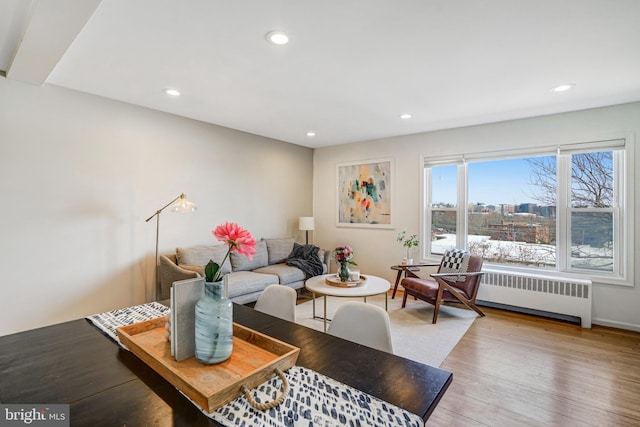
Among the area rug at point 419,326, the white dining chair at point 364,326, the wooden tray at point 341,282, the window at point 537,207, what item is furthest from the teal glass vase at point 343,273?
the window at point 537,207

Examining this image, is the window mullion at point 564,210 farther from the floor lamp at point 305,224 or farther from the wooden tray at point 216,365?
the wooden tray at point 216,365

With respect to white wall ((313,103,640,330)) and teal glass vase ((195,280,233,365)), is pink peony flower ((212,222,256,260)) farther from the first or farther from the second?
white wall ((313,103,640,330))

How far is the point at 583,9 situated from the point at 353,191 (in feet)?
13.3

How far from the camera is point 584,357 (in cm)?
287

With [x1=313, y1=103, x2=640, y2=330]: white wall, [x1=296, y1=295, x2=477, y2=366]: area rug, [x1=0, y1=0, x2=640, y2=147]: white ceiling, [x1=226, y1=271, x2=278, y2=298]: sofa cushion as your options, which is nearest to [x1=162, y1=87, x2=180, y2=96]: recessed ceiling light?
[x1=0, y1=0, x2=640, y2=147]: white ceiling

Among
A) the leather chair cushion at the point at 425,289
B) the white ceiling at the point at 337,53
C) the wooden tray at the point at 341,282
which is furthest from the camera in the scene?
the leather chair cushion at the point at 425,289

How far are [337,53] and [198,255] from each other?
2.87 meters

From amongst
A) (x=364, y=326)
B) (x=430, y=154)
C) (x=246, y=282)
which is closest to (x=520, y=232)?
(x=430, y=154)

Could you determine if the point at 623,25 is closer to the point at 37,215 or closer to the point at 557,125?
the point at 557,125

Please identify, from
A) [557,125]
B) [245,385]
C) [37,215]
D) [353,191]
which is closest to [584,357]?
[557,125]

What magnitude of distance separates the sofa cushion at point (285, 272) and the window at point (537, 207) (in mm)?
2116

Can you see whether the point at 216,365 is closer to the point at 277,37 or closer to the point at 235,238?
the point at 235,238

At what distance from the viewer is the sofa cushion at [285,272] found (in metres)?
4.27

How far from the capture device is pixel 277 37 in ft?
7.16
